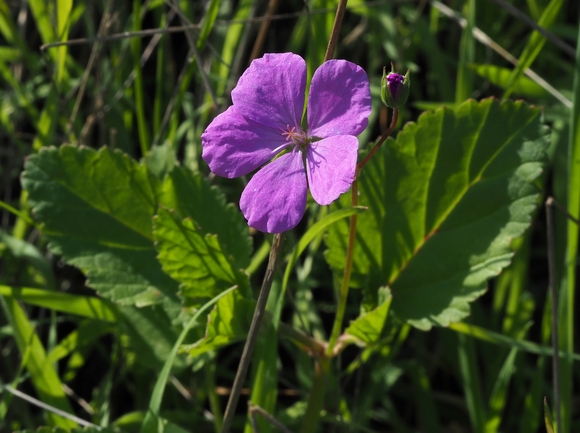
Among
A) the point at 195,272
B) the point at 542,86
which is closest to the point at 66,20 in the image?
the point at 195,272

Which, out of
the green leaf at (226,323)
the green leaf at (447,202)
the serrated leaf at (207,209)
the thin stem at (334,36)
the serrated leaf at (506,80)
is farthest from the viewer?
the serrated leaf at (506,80)

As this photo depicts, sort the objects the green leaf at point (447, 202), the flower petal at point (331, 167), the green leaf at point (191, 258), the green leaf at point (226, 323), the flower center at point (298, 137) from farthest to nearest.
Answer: the green leaf at point (447, 202)
the green leaf at point (191, 258)
the green leaf at point (226, 323)
the flower center at point (298, 137)
the flower petal at point (331, 167)

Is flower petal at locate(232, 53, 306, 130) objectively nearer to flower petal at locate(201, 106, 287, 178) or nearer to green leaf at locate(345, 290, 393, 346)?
flower petal at locate(201, 106, 287, 178)

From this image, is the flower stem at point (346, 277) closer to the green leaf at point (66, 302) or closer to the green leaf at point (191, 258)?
the green leaf at point (191, 258)

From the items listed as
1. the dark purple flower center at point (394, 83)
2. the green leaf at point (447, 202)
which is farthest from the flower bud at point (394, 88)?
the green leaf at point (447, 202)

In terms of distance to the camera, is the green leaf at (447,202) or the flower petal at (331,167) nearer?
the flower petal at (331,167)

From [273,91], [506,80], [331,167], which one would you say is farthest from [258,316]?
[506,80]

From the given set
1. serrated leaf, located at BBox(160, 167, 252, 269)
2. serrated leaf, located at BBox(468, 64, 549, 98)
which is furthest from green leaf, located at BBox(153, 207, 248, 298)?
serrated leaf, located at BBox(468, 64, 549, 98)
